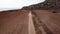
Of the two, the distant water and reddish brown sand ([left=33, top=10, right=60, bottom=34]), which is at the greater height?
the distant water

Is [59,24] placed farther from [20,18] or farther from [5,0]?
[5,0]

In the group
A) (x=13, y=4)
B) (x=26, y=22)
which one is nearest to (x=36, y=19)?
(x=26, y=22)

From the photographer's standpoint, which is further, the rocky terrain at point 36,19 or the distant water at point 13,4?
the distant water at point 13,4

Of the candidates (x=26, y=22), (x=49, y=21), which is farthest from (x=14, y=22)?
(x=49, y=21)

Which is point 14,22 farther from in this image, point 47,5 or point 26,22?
point 47,5

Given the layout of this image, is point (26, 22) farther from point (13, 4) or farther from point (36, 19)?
point (13, 4)

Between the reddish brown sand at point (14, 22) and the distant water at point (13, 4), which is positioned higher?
the distant water at point (13, 4)

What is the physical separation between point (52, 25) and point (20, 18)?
0.60 feet

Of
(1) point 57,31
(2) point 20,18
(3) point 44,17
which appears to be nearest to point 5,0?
(2) point 20,18

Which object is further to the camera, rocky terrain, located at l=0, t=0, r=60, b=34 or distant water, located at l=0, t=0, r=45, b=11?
Result: distant water, located at l=0, t=0, r=45, b=11

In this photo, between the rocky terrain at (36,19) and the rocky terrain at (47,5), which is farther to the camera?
the rocky terrain at (47,5)

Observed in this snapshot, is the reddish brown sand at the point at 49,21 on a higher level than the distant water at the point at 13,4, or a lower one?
lower

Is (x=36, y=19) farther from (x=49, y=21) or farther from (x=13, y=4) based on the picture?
(x=13, y=4)

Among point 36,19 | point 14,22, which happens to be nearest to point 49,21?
point 36,19
